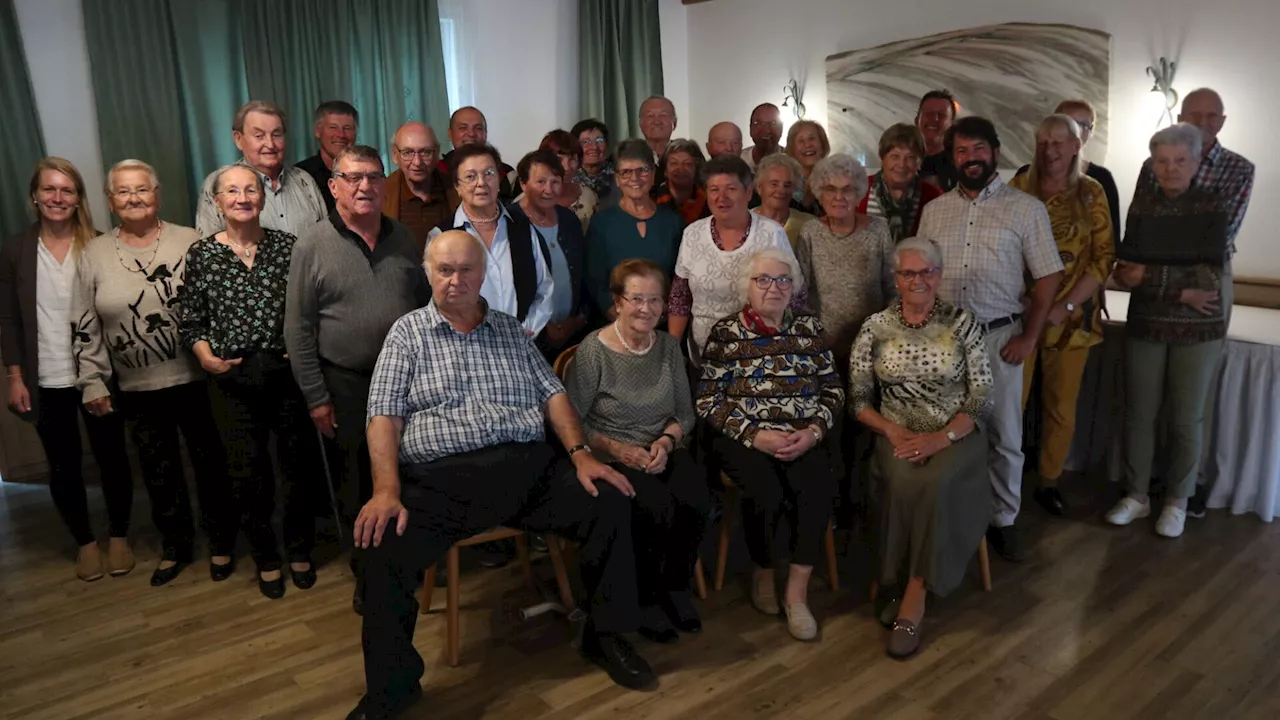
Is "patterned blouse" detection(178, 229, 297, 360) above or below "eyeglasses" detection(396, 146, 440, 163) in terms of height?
below

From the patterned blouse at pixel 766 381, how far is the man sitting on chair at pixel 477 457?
18.9 inches

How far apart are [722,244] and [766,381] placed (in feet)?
1.81

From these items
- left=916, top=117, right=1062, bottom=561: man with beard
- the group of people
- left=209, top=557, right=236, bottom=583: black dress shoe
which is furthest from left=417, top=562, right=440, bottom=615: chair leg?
left=916, top=117, right=1062, bottom=561: man with beard

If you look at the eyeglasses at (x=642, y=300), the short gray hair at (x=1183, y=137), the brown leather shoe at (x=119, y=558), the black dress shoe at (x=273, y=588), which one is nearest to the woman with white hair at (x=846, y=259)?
the eyeglasses at (x=642, y=300)

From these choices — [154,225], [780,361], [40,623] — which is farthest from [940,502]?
[40,623]

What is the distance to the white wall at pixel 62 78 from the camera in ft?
13.4

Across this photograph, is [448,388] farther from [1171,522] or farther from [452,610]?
[1171,522]

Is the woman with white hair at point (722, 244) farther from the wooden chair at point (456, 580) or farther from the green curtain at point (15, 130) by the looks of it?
the green curtain at point (15, 130)

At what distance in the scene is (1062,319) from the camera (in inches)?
133

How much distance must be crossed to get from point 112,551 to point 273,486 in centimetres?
74

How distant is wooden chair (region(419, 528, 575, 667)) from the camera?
2.57 m

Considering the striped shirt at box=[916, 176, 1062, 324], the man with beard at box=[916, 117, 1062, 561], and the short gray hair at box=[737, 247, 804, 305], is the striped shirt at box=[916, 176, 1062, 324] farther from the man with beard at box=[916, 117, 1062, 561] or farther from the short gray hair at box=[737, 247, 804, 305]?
the short gray hair at box=[737, 247, 804, 305]

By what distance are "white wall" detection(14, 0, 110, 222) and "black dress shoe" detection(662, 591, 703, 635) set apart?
3.38 m

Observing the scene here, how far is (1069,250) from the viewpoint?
10.9ft
